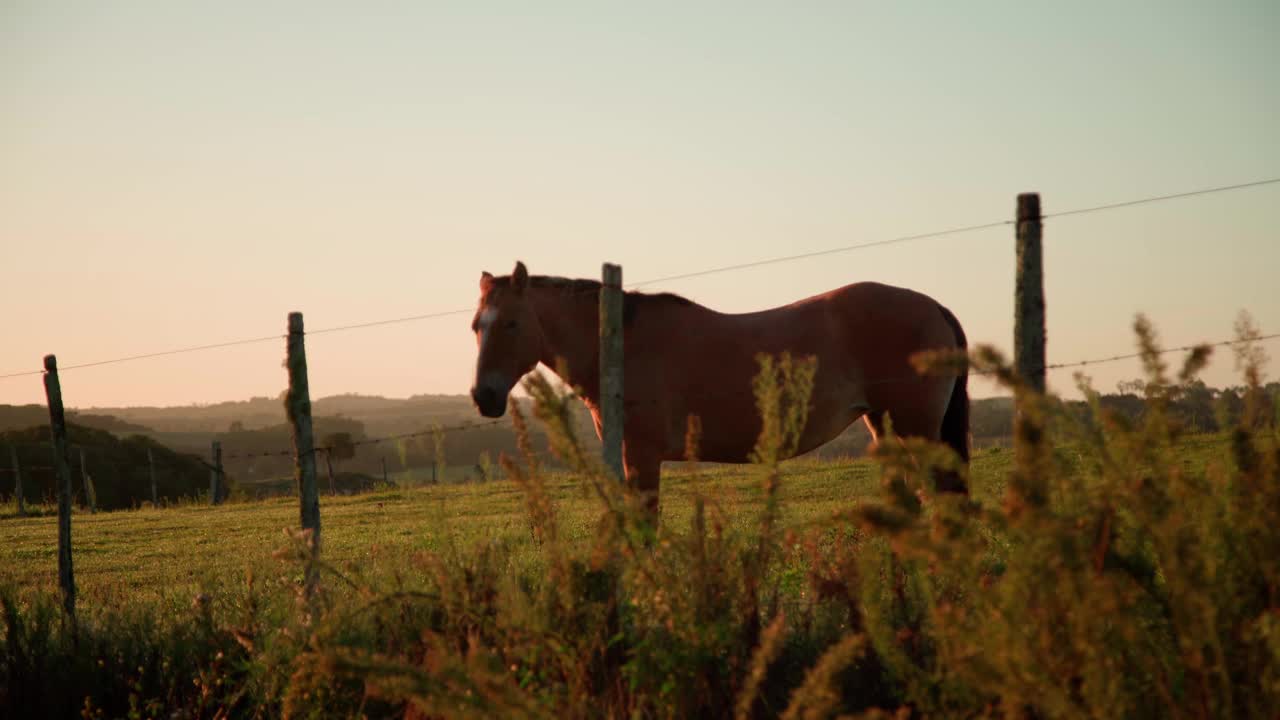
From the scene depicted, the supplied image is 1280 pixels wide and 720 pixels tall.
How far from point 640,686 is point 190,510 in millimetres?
20396

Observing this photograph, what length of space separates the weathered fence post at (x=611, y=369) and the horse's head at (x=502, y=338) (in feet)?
4.40

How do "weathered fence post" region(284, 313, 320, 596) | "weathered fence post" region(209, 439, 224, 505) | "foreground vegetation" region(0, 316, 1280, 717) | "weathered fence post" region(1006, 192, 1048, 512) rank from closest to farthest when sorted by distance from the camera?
1. "foreground vegetation" region(0, 316, 1280, 717)
2. "weathered fence post" region(1006, 192, 1048, 512)
3. "weathered fence post" region(284, 313, 320, 596)
4. "weathered fence post" region(209, 439, 224, 505)

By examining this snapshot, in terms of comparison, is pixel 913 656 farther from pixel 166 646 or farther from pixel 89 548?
pixel 89 548

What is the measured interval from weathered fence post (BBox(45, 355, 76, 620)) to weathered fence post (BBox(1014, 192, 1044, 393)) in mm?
6460

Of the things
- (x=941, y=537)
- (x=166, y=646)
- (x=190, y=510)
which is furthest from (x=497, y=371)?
(x=190, y=510)

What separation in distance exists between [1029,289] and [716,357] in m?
2.75

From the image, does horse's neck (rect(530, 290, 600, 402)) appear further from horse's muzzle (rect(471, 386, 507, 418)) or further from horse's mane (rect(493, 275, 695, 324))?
horse's muzzle (rect(471, 386, 507, 418))

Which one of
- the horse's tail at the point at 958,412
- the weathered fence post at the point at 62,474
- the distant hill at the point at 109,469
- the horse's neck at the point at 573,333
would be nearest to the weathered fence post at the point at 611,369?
the horse's neck at the point at 573,333

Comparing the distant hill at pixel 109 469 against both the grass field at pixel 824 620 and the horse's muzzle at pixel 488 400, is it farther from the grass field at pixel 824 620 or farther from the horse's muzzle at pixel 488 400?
the grass field at pixel 824 620

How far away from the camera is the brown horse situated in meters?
6.99

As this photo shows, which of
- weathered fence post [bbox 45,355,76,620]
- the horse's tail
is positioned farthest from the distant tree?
the horse's tail

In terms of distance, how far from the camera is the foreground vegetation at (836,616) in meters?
2.16

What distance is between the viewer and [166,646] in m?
5.12

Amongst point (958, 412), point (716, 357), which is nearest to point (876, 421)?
point (958, 412)
